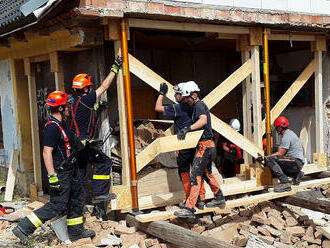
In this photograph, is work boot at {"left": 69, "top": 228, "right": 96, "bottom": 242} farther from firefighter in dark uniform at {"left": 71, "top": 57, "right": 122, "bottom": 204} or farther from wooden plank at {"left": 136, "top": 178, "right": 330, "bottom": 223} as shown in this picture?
wooden plank at {"left": 136, "top": 178, "right": 330, "bottom": 223}

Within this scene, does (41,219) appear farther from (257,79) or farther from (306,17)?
(306,17)

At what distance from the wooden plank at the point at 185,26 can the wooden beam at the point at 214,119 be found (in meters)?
0.47

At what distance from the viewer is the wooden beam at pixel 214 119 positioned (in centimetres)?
623

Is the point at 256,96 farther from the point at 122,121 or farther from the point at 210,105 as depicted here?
the point at 122,121

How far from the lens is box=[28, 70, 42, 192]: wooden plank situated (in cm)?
786

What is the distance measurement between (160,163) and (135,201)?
3.25ft

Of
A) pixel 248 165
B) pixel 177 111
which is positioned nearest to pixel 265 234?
pixel 248 165

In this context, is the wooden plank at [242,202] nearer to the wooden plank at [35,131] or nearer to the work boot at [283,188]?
the work boot at [283,188]

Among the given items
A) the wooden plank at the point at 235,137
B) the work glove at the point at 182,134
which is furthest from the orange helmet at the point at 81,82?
the wooden plank at the point at 235,137

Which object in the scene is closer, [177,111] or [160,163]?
[177,111]

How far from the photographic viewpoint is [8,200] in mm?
8289

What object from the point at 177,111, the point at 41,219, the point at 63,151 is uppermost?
the point at 177,111

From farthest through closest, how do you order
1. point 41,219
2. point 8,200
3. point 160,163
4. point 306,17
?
point 8,200 < point 306,17 < point 160,163 < point 41,219

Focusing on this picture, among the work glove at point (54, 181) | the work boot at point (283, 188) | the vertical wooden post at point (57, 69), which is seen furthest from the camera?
the work boot at point (283, 188)
